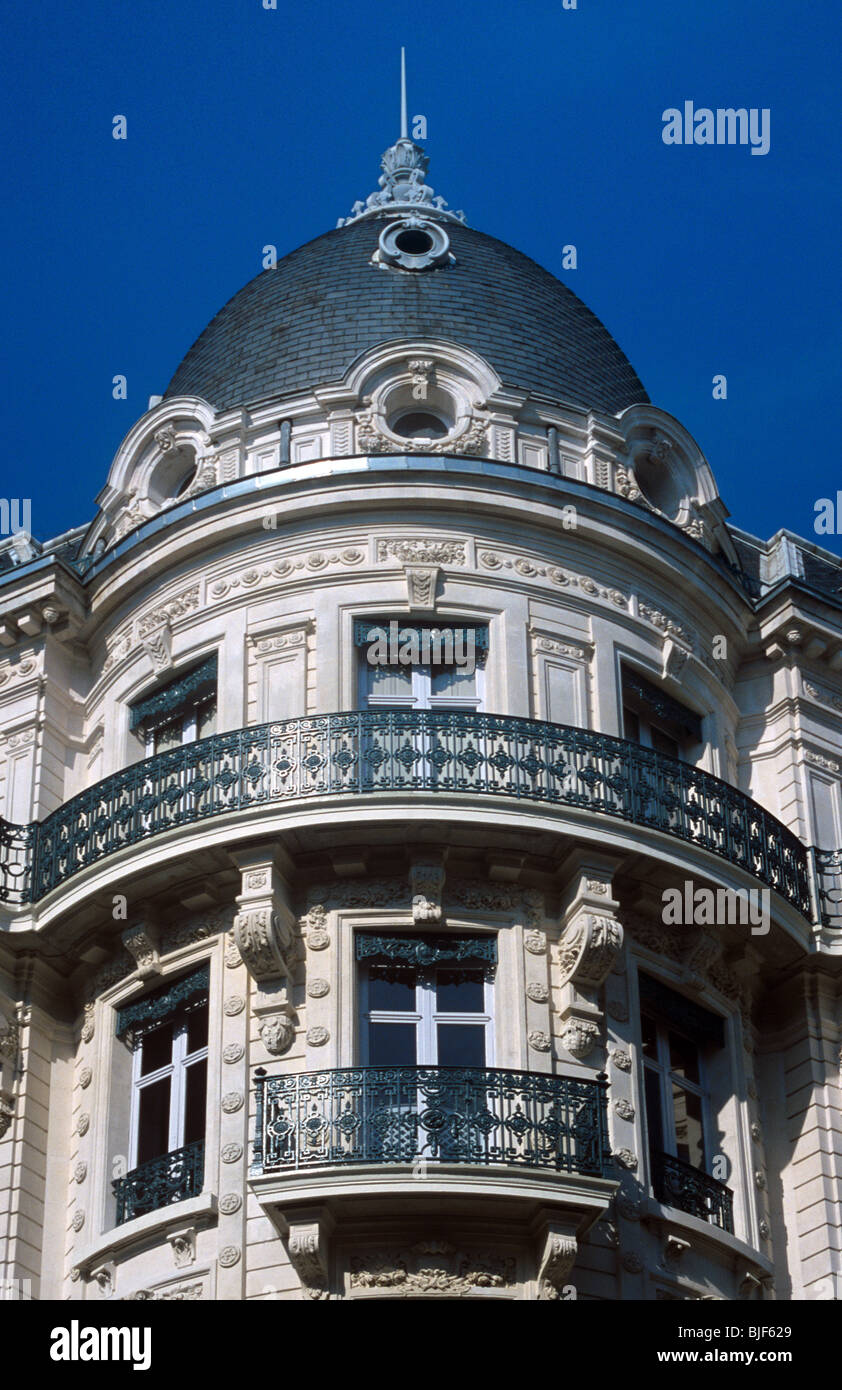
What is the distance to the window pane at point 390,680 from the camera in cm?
2453

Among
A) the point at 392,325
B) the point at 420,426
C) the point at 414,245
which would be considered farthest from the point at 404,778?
the point at 414,245

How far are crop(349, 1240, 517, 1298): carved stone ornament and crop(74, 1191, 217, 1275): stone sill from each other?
4.85ft

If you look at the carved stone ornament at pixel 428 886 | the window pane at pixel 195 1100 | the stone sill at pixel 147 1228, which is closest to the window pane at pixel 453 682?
the carved stone ornament at pixel 428 886

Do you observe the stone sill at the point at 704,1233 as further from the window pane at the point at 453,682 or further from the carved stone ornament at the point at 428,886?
the window pane at the point at 453,682

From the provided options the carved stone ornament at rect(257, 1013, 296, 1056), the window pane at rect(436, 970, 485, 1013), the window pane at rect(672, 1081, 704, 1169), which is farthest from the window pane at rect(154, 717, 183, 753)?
the window pane at rect(672, 1081, 704, 1169)

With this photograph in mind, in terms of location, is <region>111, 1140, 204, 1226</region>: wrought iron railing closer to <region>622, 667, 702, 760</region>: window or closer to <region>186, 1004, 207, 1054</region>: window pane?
<region>186, 1004, 207, 1054</region>: window pane

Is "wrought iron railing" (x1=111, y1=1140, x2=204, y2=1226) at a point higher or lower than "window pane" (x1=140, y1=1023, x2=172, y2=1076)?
lower

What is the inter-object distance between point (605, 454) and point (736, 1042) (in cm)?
630

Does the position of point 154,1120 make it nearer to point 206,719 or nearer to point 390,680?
point 206,719

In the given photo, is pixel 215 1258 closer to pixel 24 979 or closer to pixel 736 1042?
pixel 24 979

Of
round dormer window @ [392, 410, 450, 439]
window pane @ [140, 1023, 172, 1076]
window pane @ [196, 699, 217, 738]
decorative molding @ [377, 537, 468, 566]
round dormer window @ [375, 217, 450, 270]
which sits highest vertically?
round dormer window @ [375, 217, 450, 270]

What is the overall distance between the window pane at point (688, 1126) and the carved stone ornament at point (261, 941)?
3858 mm

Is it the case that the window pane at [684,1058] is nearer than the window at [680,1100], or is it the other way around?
the window at [680,1100]

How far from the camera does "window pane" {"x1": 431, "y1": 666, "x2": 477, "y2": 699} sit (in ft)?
80.6
